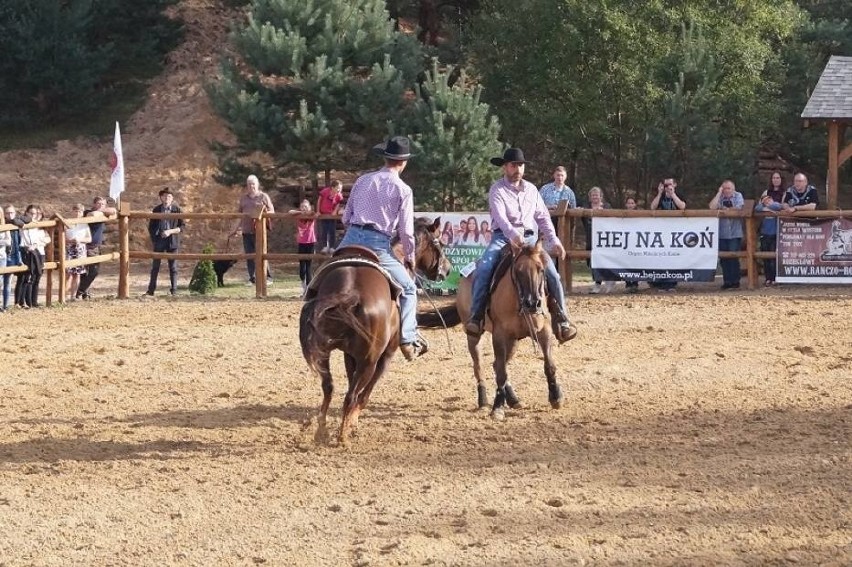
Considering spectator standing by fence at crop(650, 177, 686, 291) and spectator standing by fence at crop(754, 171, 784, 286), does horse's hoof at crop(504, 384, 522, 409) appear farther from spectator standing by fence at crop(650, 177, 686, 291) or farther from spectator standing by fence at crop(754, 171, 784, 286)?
spectator standing by fence at crop(754, 171, 784, 286)

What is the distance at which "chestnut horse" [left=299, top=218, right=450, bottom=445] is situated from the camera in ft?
31.2

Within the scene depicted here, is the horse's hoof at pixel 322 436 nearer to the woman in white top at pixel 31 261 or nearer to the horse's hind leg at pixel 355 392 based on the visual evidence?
the horse's hind leg at pixel 355 392

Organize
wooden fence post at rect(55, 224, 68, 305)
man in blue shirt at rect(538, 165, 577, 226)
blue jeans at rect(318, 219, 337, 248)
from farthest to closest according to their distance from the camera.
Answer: blue jeans at rect(318, 219, 337, 248), man in blue shirt at rect(538, 165, 577, 226), wooden fence post at rect(55, 224, 68, 305)

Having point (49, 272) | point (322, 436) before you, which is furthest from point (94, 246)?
point (322, 436)

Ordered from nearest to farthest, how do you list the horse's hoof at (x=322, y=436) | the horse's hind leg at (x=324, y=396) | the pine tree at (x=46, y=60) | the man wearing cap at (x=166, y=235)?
the horse's hind leg at (x=324, y=396), the horse's hoof at (x=322, y=436), the man wearing cap at (x=166, y=235), the pine tree at (x=46, y=60)

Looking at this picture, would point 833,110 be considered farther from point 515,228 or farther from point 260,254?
point 515,228

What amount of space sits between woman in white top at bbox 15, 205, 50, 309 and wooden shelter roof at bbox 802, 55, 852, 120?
1251 cm

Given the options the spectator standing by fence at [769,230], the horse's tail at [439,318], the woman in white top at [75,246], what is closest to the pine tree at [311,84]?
the woman in white top at [75,246]

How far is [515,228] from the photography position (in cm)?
1102

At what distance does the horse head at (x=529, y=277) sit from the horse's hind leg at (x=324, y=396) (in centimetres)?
174

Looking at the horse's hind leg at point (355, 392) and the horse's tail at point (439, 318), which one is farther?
the horse's tail at point (439, 318)

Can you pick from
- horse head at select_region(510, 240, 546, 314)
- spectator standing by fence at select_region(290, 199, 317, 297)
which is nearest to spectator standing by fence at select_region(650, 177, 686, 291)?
spectator standing by fence at select_region(290, 199, 317, 297)

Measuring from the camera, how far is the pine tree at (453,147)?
1014 inches

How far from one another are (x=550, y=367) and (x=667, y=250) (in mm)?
9318
